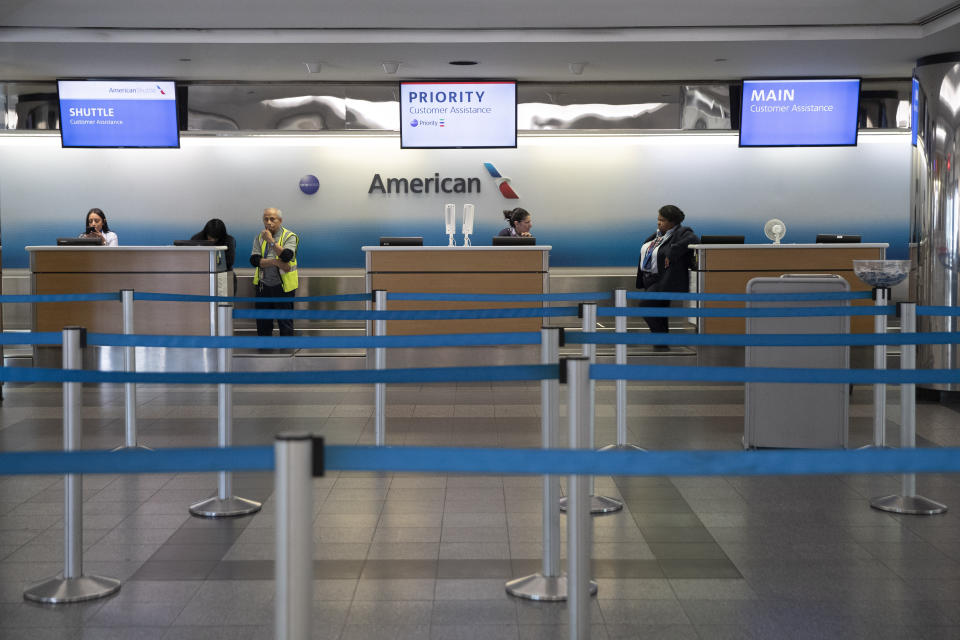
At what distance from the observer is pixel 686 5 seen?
7855mm

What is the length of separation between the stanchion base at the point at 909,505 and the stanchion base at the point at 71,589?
335 cm

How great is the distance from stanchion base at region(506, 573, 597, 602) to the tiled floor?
45mm

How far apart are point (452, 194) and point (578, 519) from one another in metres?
10.8

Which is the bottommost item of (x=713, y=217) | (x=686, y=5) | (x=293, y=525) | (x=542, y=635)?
(x=542, y=635)

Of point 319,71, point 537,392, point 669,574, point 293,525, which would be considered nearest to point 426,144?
point 319,71

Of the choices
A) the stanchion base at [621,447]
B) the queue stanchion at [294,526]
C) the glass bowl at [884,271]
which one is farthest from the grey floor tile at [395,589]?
the glass bowl at [884,271]

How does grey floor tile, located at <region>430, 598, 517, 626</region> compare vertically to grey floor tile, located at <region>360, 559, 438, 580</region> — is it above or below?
below

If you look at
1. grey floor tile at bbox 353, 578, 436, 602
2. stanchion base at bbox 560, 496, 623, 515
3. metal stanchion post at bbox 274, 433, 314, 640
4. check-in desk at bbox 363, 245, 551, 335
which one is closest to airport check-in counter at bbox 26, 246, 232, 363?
check-in desk at bbox 363, 245, 551, 335

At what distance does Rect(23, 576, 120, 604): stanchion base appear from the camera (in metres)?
3.49

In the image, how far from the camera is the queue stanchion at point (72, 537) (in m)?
3.52

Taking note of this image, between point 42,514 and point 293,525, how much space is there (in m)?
3.36

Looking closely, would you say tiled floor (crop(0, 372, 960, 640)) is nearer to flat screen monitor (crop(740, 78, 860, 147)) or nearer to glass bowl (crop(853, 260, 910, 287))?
glass bowl (crop(853, 260, 910, 287))

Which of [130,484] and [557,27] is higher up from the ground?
[557,27]

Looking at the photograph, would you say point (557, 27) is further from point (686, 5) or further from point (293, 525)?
point (293, 525)
